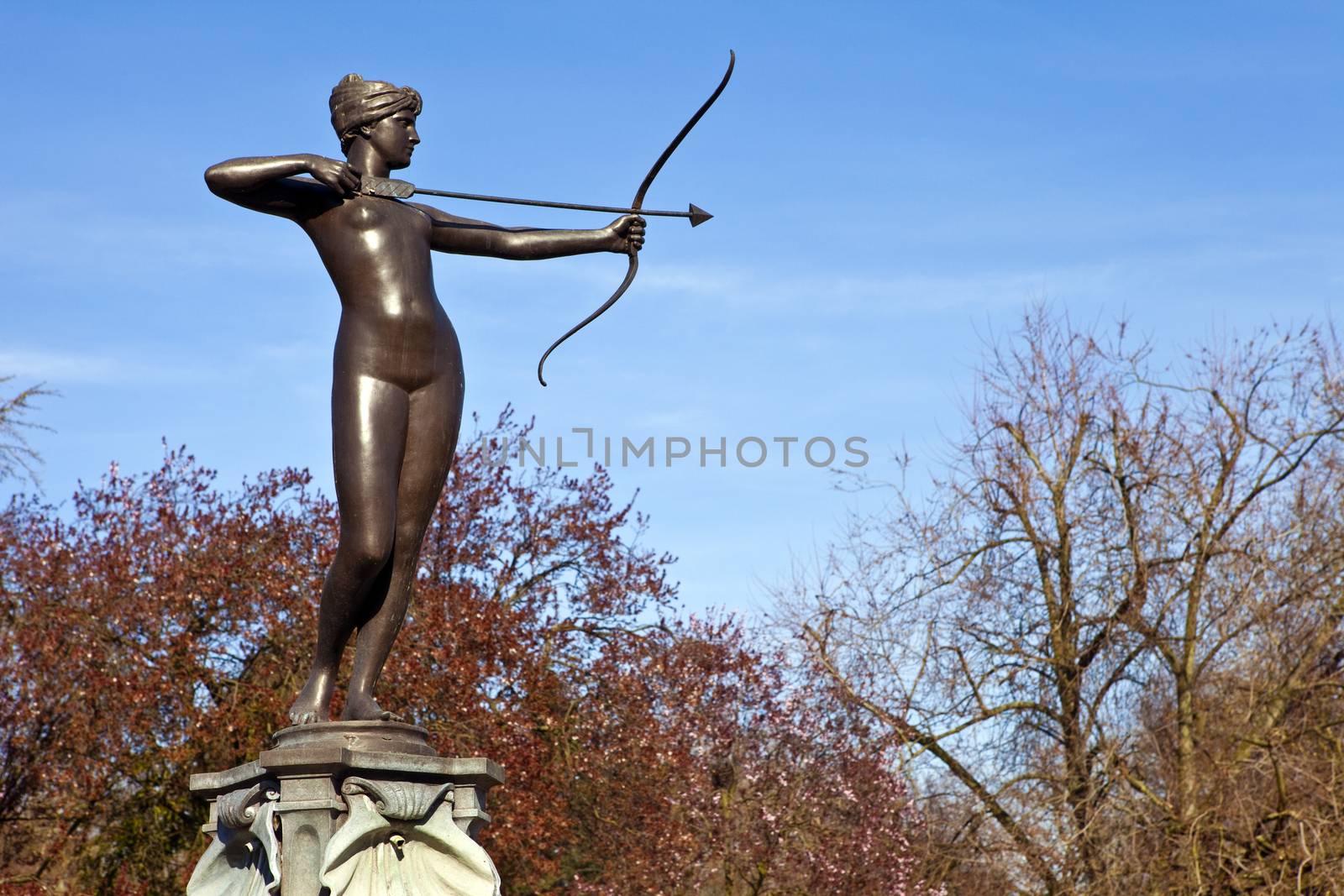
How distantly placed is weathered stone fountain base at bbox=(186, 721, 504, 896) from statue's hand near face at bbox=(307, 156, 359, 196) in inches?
63.4

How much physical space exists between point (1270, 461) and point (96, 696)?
1101 centimetres

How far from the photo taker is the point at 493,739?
14.9 metres

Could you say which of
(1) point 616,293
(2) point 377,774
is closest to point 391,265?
(1) point 616,293

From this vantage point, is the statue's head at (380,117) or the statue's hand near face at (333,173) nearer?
the statue's hand near face at (333,173)

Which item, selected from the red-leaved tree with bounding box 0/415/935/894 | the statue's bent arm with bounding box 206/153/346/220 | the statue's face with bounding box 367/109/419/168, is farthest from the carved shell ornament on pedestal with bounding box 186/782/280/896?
the red-leaved tree with bounding box 0/415/935/894

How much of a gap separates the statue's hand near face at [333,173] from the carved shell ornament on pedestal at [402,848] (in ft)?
5.81

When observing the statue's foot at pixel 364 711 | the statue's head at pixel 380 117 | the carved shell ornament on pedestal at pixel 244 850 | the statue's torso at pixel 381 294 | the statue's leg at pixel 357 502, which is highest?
the statue's head at pixel 380 117

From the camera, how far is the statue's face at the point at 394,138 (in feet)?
17.4

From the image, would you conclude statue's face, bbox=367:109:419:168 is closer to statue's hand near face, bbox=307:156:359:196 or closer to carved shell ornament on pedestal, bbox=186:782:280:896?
statue's hand near face, bbox=307:156:359:196

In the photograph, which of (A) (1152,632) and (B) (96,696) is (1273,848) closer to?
(A) (1152,632)

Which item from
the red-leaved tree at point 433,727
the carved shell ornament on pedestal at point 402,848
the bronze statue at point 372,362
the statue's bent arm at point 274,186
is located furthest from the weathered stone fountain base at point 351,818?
the red-leaved tree at point 433,727

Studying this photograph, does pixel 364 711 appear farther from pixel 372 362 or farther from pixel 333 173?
pixel 333 173

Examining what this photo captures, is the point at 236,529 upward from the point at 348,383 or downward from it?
upward

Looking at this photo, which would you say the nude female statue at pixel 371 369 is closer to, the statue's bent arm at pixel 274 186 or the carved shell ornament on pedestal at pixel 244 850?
the statue's bent arm at pixel 274 186
